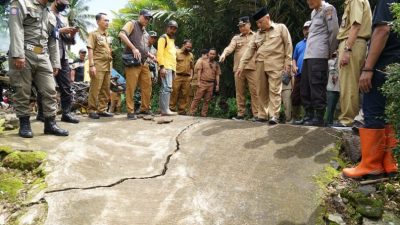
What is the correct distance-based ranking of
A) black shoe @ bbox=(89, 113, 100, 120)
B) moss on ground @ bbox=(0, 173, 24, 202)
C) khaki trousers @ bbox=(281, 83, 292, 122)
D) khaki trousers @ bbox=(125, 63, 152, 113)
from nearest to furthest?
moss on ground @ bbox=(0, 173, 24, 202), khaki trousers @ bbox=(125, 63, 152, 113), black shoe @ bbox=(89, 113, 100, 120), khaki trousers @ bbox=(281, 83, 292, 122)

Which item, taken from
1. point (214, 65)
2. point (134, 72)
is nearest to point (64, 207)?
point (134, 72)

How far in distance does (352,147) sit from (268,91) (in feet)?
6.27

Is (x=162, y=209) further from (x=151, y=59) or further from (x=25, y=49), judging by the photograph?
(x=151, y=59)

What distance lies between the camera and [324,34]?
4.74 m

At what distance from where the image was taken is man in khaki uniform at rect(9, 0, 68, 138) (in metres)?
4.06

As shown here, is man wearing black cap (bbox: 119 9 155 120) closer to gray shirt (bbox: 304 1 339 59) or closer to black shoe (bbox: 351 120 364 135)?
gray shirt (bbox: 304 1 339 59)

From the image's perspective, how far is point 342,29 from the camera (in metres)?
4.31

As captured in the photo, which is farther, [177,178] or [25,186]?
[177,178]

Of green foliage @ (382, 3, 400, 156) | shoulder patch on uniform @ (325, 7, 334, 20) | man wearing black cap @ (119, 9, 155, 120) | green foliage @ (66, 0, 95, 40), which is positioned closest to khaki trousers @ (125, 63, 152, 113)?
man wearing black cap @ (119, 9, 155, 120)

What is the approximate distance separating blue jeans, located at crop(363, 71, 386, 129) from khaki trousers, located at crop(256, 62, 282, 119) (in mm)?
2046

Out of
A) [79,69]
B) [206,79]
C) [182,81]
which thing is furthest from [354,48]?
[79,69]

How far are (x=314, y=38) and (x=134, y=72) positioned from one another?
2851 millimetres

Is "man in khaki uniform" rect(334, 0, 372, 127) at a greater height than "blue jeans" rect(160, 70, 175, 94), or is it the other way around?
"man in khaki uniform" rect(334, 0, 372, 127)

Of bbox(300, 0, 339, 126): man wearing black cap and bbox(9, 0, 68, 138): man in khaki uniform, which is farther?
bbox(300, 0, 339, 126): man wearing black cap
